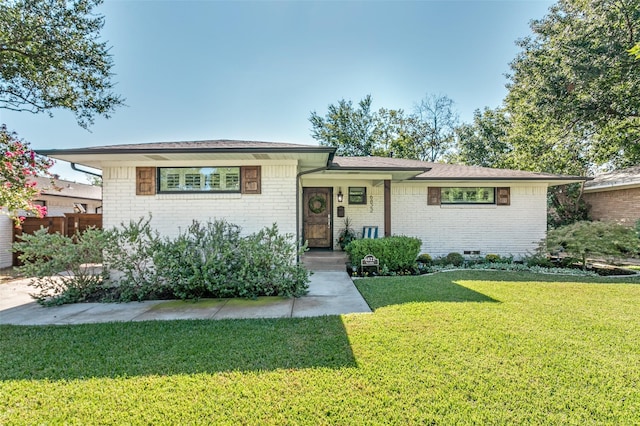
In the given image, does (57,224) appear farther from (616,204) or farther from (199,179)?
(616,204)

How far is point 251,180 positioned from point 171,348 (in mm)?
3711

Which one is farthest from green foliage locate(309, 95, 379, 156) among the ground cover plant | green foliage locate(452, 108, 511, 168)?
the ground cover plant

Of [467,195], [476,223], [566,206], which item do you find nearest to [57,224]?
[467,195]

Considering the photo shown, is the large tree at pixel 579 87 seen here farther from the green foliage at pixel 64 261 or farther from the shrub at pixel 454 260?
the green foliage at pixel 64 261

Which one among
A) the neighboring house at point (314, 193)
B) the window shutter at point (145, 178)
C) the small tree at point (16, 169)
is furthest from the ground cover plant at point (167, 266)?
the small tree at point (16, 169)

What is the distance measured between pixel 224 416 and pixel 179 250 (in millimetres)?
3615

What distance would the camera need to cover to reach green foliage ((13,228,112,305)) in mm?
5250

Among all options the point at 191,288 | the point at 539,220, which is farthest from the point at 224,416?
the point at 539,220

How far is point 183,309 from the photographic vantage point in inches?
191

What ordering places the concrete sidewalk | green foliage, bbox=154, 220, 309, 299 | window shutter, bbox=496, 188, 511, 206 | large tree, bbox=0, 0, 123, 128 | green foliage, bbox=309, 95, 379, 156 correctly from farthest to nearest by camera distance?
1. green foliage, bbox=309, 95, 379, 156
2. window shutter, bbox=496, 188, 511, 206
3. large tree, bbox=0, 0, 123, 128
4. green foliage, bbox=154, 220, 309, 299
5. the concrete sidewalk

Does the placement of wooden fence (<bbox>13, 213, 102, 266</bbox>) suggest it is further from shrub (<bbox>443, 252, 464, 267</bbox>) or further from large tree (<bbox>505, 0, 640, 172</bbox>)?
large tree (<bbox>505, 0, 640, 172</bbox>)

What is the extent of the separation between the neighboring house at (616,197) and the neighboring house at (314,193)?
3.95m

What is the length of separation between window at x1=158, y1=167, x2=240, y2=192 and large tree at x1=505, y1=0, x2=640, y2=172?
1323 centimetres

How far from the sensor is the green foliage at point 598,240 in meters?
8.03
